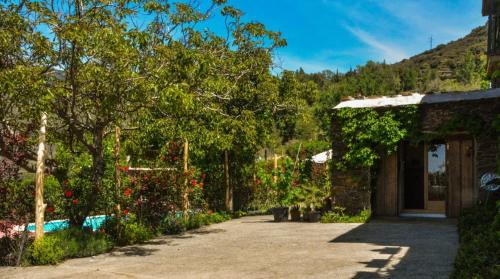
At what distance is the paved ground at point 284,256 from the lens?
22.5 ft

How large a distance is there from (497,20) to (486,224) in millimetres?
4997

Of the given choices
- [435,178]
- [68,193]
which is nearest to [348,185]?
[435,178]

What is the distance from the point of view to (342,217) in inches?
508

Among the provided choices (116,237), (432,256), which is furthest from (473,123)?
(116,237)

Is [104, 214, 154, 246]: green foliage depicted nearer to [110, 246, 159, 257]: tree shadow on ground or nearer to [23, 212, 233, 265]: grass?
[23, 212, 233, 265]: grass

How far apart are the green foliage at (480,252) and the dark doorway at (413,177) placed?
424cm

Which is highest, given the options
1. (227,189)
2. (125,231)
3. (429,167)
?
(429,167)

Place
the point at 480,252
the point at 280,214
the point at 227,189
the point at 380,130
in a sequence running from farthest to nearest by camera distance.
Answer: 1. the point at 227,189
2. the point at 280,214
3. the point at 380,130
4. the point at 480,252

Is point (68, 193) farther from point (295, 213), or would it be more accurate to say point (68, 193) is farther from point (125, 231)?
point (295, 213)

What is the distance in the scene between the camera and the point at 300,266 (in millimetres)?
7223

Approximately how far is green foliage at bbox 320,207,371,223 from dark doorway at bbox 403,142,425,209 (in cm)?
217

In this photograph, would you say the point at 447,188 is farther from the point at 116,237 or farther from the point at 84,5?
the point at 84,5

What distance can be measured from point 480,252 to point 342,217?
6355 mm

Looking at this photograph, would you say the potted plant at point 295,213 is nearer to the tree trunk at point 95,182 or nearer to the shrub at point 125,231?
the shrub at point 125,231
